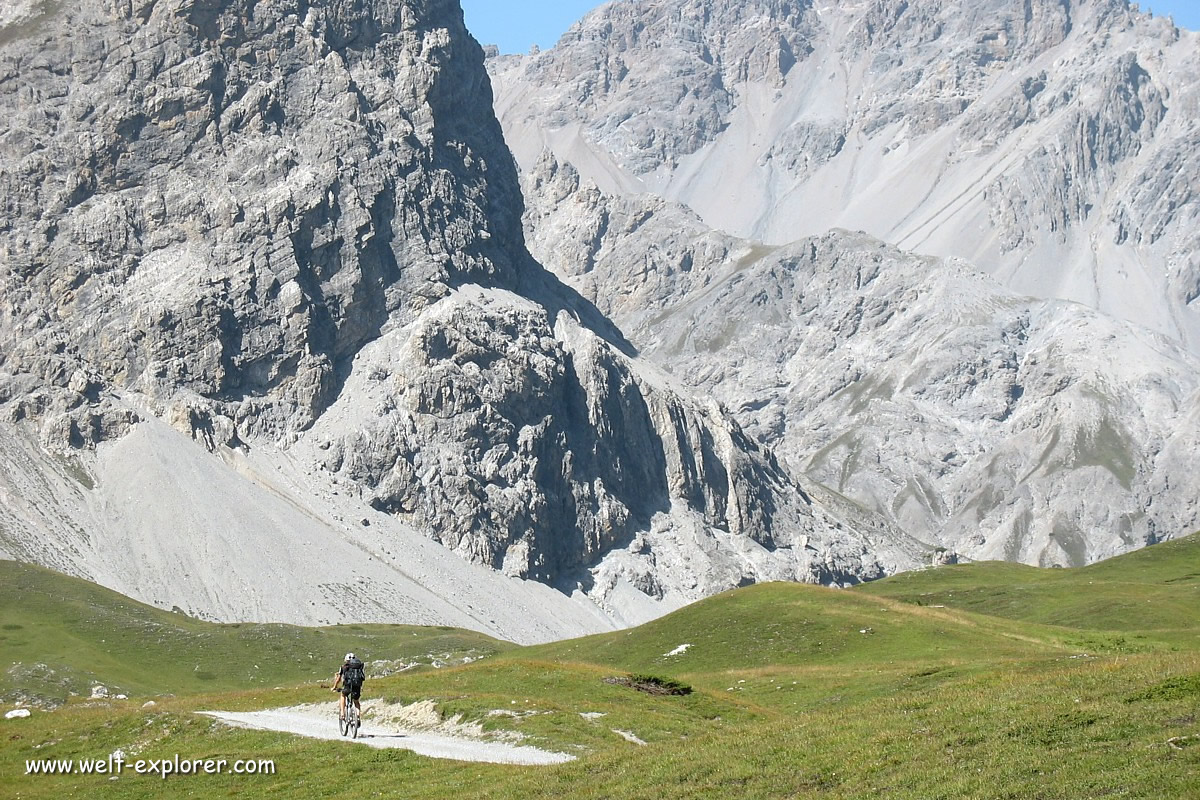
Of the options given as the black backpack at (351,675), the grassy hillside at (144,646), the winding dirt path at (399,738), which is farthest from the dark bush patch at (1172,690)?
the grassy hillside at (144,646)

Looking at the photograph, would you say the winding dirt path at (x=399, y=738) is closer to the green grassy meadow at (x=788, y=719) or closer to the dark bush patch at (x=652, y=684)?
the green grassy meadow at (x=788, y=719)

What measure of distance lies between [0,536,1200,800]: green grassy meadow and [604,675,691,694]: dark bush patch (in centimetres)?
57

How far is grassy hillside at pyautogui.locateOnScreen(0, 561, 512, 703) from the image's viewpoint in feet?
383

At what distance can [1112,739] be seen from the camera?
2466 cm

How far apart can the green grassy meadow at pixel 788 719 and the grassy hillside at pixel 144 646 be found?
54.5 meters

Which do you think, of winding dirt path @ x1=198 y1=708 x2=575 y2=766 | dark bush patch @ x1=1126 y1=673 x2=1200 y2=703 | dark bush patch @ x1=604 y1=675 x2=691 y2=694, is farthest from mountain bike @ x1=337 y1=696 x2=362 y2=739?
dark bush patch @ x1=1126 y1=673 x2=1200 y2=703

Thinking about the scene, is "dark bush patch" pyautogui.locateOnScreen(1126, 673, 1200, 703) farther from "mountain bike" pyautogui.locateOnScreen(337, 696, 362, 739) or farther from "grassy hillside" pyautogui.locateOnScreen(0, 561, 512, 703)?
"grassy hillside" pyautogui.locateOnScreen(0, 561, 512, 703)

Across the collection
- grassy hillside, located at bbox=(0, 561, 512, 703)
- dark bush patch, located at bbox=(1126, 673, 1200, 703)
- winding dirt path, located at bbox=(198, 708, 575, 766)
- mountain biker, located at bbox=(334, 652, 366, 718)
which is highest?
grassy hillside, located at bbox=(0, 561, 512, 703)

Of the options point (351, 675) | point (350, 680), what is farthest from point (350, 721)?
point (351, 675)

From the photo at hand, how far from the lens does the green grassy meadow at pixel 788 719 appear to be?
24672 mm

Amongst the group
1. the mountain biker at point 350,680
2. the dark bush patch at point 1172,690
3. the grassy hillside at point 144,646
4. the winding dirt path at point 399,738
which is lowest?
the winding dirt path at point 399,738

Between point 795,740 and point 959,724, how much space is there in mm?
3773

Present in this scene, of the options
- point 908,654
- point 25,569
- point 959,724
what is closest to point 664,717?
point 959,724

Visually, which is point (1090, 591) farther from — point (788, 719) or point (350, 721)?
point (350, 721)
